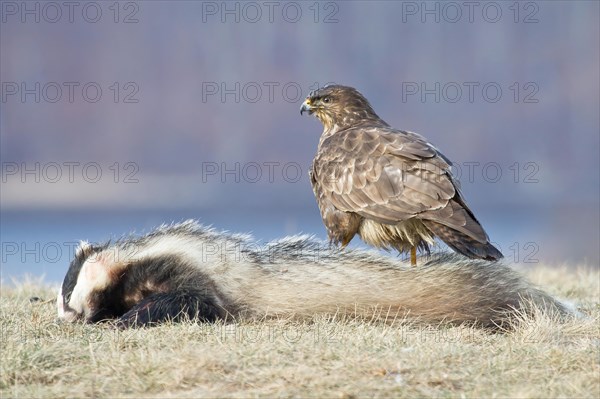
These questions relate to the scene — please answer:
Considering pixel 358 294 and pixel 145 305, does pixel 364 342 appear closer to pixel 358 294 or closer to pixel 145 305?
pixel 358 294

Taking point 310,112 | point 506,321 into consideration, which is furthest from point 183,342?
point 310,112

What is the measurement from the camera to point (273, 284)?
6.94m

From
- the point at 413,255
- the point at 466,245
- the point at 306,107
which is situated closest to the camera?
the point at 466,245

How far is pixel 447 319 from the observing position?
268 inches

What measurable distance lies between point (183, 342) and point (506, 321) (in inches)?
102

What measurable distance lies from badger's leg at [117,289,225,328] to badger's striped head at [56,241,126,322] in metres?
0.46

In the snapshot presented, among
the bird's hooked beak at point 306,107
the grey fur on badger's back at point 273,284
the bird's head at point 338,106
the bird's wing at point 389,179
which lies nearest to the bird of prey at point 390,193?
the bird's wing at point 389,179

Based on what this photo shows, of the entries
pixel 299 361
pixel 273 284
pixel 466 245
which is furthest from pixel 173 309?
pixel 466 245

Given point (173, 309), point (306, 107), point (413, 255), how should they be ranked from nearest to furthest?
point (173, 309)
point (413, 255)
point (306, 107)

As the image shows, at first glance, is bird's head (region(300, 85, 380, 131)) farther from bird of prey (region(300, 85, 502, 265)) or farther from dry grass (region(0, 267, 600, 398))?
dry grass (region(0, 267, 600, 398))

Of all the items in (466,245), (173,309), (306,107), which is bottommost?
(173,309)

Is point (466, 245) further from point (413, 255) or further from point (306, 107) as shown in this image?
point (306, 107)

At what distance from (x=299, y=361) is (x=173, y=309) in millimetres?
1650

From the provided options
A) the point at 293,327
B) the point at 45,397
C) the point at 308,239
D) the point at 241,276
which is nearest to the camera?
the point at 45,397
